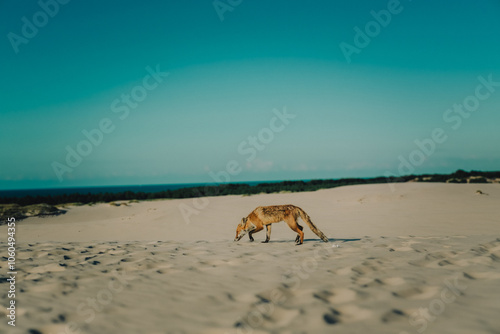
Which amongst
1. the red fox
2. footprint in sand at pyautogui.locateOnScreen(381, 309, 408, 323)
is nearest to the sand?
footprint in sand at pyautogui.locateOnScreen(381, 309, 408, 323)

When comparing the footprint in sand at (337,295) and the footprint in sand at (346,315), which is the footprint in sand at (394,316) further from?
the footprint in sand at (337,295)

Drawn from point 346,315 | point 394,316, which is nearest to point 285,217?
point 346,315

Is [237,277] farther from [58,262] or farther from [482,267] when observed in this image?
[482,267]

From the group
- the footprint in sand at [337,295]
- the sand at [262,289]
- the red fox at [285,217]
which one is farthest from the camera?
the red fox at [285,217]

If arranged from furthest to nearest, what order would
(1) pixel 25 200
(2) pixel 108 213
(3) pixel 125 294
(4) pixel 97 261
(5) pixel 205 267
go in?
(1) pixel 25 200, (2) pixel 108 213, (4) pixel 97 261, (5) pixel 205 267, (3) pixel 125 294

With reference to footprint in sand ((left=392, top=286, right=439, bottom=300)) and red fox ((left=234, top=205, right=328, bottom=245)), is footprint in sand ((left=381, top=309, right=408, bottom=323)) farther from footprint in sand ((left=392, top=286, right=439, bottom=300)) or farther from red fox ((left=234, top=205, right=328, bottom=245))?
red fox ((left=234, top=205, right=328, bottom=245))

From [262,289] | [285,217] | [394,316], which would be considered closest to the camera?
[394,316]

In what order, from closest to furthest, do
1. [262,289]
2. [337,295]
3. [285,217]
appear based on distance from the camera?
[337,295] → [262,289] → [285,217]

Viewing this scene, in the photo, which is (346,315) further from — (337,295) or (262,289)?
(262,289)

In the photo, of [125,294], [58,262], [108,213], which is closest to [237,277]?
[125,294]

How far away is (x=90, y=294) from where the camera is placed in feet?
12.9

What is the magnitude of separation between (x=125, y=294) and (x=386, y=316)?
119 inches

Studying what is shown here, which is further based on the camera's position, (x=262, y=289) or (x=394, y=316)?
(x=262, y=289)

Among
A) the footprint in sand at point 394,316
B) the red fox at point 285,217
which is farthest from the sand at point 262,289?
the red fox at point 285,217
